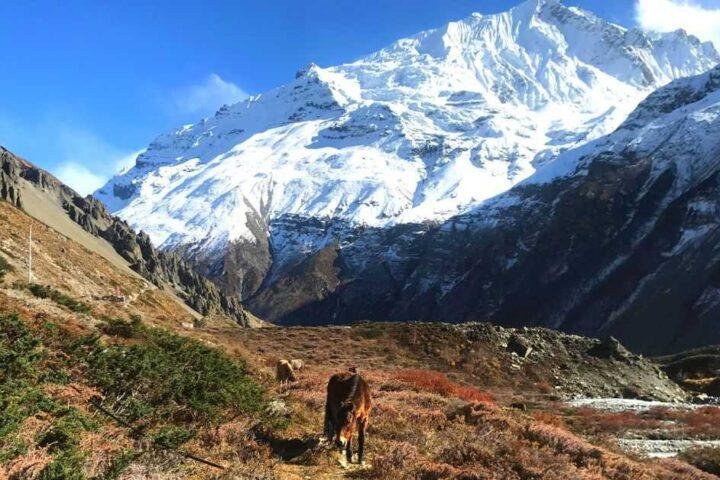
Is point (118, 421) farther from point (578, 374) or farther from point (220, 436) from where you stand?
point (578, 374)

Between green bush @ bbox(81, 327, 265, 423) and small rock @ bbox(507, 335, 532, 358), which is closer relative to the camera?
green bush @ bbox(81, 327, 265, 423)

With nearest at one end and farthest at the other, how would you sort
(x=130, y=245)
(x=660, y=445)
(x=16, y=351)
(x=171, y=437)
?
(x=171, y=437), (x=16, y=351), (x=660, y=445), (x=130, y=245)

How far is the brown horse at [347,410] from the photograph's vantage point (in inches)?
470

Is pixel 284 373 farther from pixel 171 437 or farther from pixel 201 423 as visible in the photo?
pixel 171 437

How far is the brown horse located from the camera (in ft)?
39.2

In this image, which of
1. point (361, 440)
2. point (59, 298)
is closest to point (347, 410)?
point (361, 440)

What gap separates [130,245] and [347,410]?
14373 centimetres

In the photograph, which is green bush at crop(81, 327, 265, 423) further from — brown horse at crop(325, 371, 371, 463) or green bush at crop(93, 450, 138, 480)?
green bush at crop(93, 450, 138, 480)

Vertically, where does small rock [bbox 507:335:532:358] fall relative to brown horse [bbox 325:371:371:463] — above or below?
below

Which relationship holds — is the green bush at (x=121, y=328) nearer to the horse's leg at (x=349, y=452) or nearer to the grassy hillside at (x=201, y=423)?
the grassy hillside at (x=201, y=423)

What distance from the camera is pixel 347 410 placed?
11.9 meters

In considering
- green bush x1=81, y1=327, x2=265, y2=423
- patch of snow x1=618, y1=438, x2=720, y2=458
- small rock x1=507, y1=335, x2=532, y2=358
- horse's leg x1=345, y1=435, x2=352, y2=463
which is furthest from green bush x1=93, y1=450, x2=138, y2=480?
small rock x1=507, y1=335, x2=532, y2=358

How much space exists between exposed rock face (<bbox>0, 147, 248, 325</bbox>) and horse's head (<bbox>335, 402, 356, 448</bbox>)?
11776 centimetres

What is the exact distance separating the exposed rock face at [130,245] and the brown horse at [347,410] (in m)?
117
